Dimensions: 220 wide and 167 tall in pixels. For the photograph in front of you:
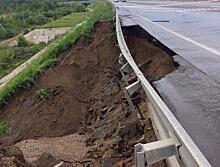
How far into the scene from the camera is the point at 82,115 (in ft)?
43.9

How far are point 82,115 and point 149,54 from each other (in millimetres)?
2674

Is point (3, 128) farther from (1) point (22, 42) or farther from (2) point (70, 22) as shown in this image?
(2) point (70, 22)

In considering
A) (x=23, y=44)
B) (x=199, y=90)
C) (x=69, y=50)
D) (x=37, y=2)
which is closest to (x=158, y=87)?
(x=199, y=90)

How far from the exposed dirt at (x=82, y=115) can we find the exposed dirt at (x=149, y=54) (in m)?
0.07

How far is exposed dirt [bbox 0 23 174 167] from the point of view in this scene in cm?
829

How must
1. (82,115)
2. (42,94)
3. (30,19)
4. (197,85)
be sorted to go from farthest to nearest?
(30,19)
(42,94)
(82,115)
(197,85)

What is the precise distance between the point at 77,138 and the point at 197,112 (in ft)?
18.8

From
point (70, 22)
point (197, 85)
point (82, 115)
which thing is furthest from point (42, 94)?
point (70, 22)

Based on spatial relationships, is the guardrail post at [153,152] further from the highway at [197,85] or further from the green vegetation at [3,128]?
the green vegetation at [3,128]

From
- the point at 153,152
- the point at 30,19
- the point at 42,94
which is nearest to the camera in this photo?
the point at 153,152

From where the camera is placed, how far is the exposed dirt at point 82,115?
27.2 feet

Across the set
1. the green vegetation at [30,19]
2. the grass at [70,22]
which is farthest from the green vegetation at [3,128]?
the green vegetation at [30,19]

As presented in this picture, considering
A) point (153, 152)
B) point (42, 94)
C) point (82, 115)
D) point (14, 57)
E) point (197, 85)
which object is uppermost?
point (153, 152)

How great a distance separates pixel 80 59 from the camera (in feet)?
54.2
